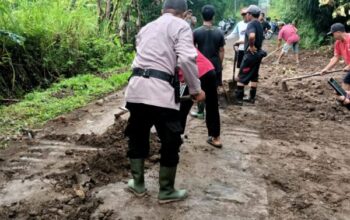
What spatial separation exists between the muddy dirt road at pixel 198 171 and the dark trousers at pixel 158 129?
0.46 metres

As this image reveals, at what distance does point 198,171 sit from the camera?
5184mm

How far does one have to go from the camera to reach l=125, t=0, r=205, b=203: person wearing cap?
13.2 ft

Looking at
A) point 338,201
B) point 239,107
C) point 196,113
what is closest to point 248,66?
point 239,107

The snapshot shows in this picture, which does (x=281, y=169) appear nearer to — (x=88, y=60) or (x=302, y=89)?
(x=302, y=89)

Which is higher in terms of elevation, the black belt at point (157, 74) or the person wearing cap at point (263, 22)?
the black belt at point (157, 74)

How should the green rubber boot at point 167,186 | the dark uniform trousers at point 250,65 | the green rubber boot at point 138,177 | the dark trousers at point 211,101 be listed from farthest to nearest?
the dark uniform trousers at point 250,65
the dark trousers at point 211,101
the green rubber boot at point 138,177
the green rubber boot at point 167,186

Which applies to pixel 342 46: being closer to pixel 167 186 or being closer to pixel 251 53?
pixel 251 53

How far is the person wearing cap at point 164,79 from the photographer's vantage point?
403 centimetres

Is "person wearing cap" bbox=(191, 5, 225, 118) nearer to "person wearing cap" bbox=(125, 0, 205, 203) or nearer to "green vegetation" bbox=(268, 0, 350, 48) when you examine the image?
"person wearing cap" bbox=(125, 0, 205, 203)

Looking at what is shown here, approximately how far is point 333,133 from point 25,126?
4877 millimetres

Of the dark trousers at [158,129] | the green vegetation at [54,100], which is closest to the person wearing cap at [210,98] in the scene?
the dark trousers at [158,129]

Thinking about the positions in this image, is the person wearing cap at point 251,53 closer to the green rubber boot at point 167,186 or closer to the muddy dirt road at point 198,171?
the muddy dirt road at point 198,171

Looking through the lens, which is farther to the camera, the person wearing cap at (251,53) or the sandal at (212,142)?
the person wearing cap at (251,53)

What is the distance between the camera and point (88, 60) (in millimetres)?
12344
